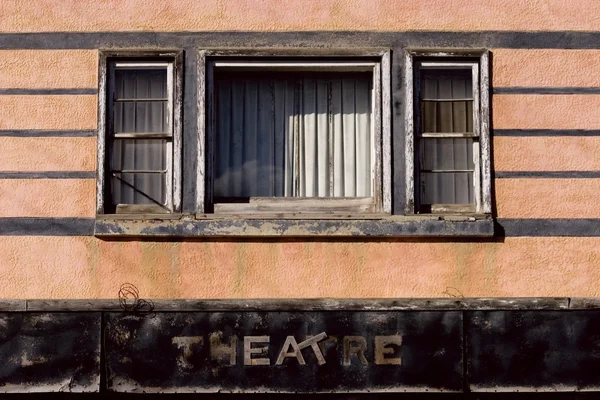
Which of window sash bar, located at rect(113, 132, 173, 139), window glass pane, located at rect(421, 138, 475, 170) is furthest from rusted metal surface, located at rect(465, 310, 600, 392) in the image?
window sash bar, located at rect(113, 132, 173, 139)

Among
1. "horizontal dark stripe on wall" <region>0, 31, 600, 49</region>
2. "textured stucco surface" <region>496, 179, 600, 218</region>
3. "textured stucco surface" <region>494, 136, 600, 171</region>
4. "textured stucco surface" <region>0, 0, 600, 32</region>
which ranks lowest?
"textured stucco surface" <region>496, 179, 600, 218</region>

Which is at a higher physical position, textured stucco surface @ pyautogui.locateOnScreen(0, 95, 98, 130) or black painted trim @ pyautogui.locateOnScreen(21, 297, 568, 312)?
textured stucco surface @ pyautogui.locateOnScreen(0, 95, 98, 130)

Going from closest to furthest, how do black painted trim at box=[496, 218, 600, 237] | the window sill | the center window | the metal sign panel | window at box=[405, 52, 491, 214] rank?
the metal sign panel < the window sill < black painted trim at box=[496, 218, 600, 237] < window at box=[405, 52, 491, 214] < the center window

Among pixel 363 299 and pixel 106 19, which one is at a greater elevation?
pixel 106 19

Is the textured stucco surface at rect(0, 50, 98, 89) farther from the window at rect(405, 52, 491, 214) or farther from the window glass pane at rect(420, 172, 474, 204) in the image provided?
the window glass pane at rect(420, 172, 474, 204)

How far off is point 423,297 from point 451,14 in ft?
8.46

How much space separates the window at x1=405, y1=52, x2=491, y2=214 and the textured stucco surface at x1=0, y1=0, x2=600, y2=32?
368mm

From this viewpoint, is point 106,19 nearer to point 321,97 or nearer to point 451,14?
point 321,97

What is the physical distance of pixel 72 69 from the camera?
26.4 feet

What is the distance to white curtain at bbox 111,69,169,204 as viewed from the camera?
8.07 metres

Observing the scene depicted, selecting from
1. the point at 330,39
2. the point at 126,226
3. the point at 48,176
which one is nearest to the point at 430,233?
the point at 330,39

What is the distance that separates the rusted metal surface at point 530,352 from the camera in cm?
759

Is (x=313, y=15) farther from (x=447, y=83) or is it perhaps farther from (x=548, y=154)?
(x=548, y=154)

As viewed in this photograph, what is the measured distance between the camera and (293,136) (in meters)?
8.23
